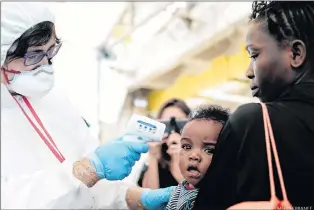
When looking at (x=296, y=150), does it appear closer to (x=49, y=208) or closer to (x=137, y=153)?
(x=137, y=153)

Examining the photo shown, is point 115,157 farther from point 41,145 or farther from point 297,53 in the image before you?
point 297,53

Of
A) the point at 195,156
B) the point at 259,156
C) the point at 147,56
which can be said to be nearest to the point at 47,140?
the point at 195,156

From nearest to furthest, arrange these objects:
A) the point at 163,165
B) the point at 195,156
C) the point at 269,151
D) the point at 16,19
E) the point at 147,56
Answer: the point at 269,151 → the point at 16,19 → the point at 195,156 → the point at 163,165 → the point at 147,56

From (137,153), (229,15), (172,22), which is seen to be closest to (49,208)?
(137,153)

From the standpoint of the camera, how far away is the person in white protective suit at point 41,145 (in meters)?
1.03

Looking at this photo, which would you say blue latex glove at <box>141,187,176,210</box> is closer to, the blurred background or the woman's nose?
the woman's nose

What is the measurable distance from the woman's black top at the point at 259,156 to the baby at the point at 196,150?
0.80ft

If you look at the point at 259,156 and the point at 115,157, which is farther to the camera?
the point at 115,157

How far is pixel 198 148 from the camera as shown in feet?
4.00

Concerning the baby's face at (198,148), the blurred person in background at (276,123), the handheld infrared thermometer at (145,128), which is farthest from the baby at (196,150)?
the blurred person in background at (276,123)

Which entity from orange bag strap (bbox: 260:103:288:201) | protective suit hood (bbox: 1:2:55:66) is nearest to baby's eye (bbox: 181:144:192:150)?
orange bag strap (bbox: 260:103:288:201)

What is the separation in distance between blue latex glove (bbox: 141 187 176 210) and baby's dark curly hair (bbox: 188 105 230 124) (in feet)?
0.65

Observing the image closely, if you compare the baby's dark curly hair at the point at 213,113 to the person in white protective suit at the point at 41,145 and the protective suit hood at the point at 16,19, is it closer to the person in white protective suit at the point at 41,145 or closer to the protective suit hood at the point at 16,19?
the person in white protective suit at the point at 41,145

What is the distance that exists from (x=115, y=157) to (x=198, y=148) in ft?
0.71
